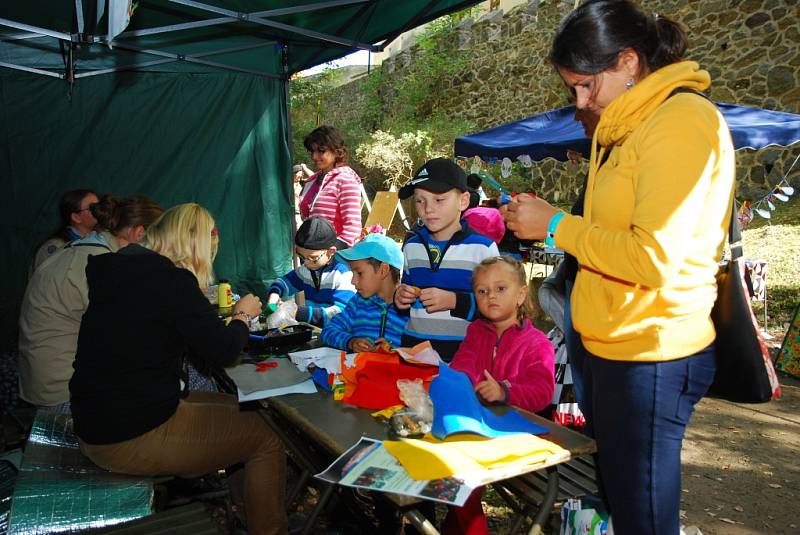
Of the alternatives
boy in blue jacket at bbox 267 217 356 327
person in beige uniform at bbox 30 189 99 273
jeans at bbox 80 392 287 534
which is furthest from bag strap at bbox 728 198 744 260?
person in beige uniform at bbox 30 189 99 273

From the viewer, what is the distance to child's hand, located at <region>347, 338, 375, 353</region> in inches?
92.6

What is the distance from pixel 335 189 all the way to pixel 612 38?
10.7 ft

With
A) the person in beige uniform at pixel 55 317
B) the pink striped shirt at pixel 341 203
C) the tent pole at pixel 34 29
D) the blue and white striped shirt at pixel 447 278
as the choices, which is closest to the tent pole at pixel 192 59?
the tent pole at pixel 34 29

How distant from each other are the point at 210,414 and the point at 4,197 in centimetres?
390

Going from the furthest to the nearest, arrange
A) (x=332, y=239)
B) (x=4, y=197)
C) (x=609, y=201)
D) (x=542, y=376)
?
(x=4, y=197) < (x=332, y=239) < (x=542, y=376) < (x=609, y=201)

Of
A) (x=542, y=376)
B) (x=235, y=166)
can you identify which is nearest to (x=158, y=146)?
(x=235, y=166)

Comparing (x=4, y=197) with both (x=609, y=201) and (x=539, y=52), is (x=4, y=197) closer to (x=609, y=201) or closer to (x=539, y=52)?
(x=609, y=201)

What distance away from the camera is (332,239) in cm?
369

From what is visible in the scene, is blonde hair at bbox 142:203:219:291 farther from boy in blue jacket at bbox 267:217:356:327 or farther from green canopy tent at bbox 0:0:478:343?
green canopy tent at bbox 0:0:478:343

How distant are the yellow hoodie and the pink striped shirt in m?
3.11

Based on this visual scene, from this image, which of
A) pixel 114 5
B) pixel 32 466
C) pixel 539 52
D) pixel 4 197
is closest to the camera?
pixel 32 466

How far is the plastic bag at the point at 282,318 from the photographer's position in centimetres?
309

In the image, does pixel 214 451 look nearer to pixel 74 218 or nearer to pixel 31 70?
pixel 74 218

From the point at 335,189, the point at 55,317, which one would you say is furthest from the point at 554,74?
the point at 55,317
